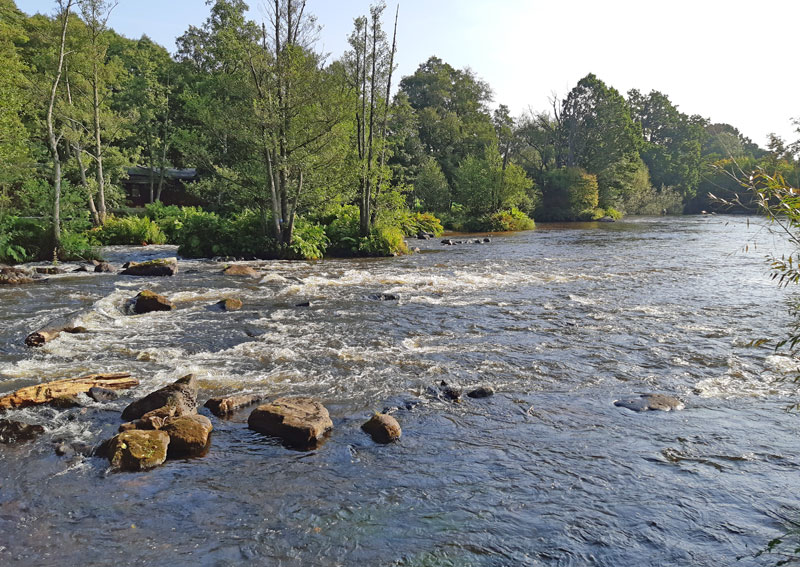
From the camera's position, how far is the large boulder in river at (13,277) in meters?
16.5

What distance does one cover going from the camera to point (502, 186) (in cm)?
4931

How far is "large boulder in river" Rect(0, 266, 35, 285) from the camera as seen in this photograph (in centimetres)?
1653

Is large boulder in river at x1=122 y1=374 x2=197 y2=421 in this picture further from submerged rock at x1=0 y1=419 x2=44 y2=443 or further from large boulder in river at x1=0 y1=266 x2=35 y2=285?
large boulder in river at x1=0 y1=266 x2=35 y2=285

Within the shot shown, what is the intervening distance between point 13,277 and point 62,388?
11541 millimetres

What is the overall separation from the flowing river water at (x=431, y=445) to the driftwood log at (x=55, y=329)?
21 centimetres

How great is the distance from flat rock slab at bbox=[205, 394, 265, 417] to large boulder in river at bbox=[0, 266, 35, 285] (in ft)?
41.4

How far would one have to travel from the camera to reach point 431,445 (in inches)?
257

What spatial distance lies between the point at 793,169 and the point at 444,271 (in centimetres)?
1662

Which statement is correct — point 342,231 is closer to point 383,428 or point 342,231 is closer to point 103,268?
point 103,268

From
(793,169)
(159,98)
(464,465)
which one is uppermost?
(159,98)

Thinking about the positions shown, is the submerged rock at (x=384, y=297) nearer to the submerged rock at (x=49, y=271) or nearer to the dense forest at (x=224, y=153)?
the dense forest at (x=224, y=153)

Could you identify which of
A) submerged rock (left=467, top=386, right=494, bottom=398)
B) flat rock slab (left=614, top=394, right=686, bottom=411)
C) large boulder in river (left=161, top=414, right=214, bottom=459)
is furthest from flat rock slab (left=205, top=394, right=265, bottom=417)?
flat rock slab (left=614, top=394, right=686, bottom=411)

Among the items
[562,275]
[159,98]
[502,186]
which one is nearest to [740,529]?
[562,275]

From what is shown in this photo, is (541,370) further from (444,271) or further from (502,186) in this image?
(502,186)
